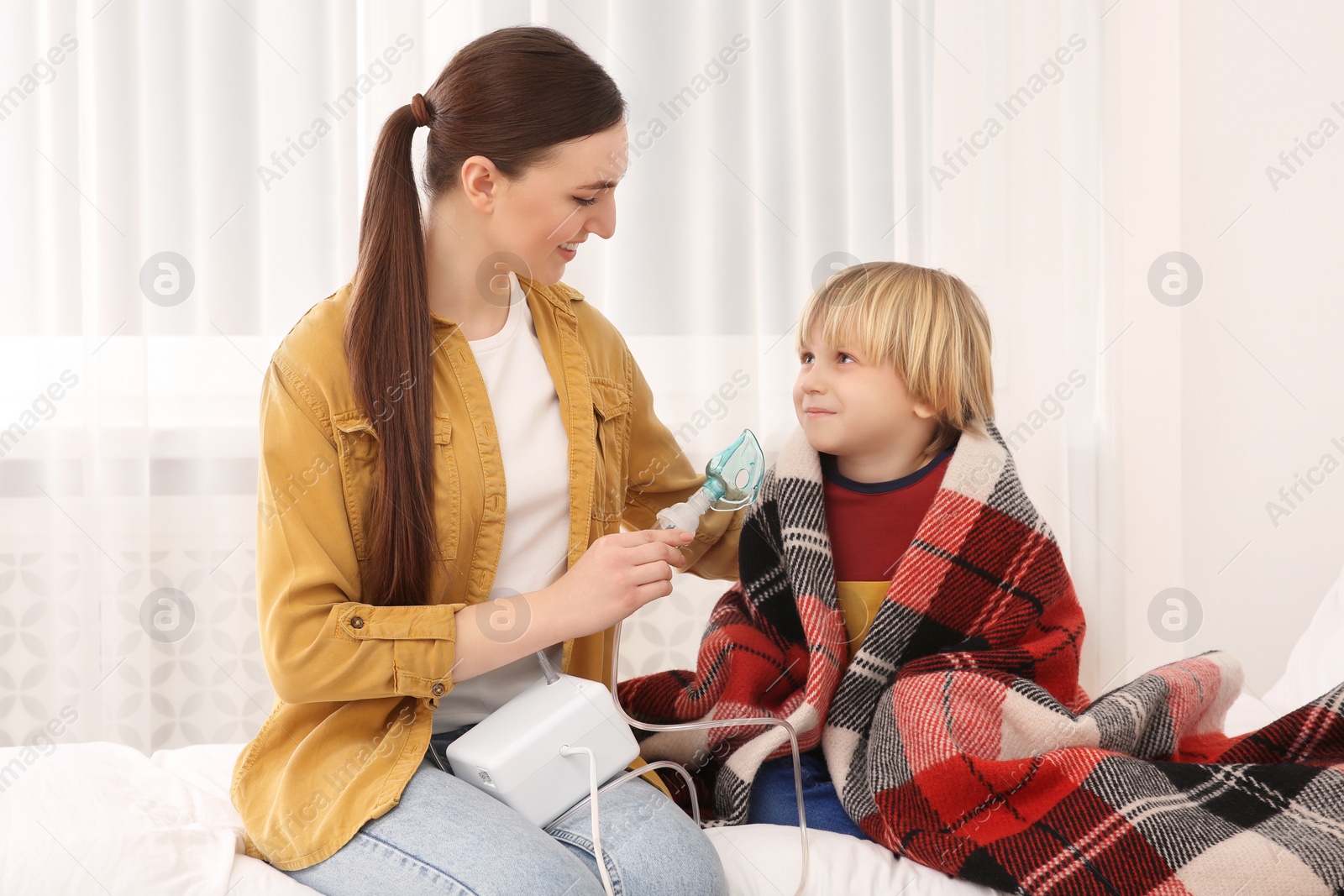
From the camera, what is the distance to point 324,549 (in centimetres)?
100

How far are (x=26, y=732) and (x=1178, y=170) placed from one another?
247 centimetres

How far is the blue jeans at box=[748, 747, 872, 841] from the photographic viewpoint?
3.58ft

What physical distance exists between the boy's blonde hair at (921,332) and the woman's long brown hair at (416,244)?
0.37 meters

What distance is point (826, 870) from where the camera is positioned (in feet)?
3.19

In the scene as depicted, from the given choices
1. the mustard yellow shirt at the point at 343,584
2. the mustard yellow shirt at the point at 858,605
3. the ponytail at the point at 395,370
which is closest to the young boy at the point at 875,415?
the mustard yellow shirt at the point at 858,605

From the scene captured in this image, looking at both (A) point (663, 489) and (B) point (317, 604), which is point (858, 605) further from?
(B) point (317, 604)

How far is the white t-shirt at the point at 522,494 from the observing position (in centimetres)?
112

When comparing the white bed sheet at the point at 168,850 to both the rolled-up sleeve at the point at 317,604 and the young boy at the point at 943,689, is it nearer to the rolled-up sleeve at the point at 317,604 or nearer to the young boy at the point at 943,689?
the young boy at the point at 943,689

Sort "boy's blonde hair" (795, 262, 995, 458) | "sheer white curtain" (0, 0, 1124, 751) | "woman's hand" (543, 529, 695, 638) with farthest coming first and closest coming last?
"sheer white curtain" (0, 0, 1124, 751) < "boy's blonde hair" (795, 262, 995, 458) < "woman's hand" (543, 529, 695, 638)

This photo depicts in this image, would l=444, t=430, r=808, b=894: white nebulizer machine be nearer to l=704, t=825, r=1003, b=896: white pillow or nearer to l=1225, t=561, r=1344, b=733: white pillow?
l=704, t=825, r=1003, b=896: white pillow

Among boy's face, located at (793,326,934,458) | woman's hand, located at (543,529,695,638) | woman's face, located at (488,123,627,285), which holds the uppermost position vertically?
woman's face, located at (488,123,627,285)

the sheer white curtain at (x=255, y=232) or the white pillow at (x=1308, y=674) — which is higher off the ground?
the sheer white curtain at (x=255, y=232)

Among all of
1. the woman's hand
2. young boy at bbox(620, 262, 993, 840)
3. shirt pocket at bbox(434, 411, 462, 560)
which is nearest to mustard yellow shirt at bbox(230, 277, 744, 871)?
shirt pocket at bbox(434, 411, 462, 560)

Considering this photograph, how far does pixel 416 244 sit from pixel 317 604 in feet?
1.29
